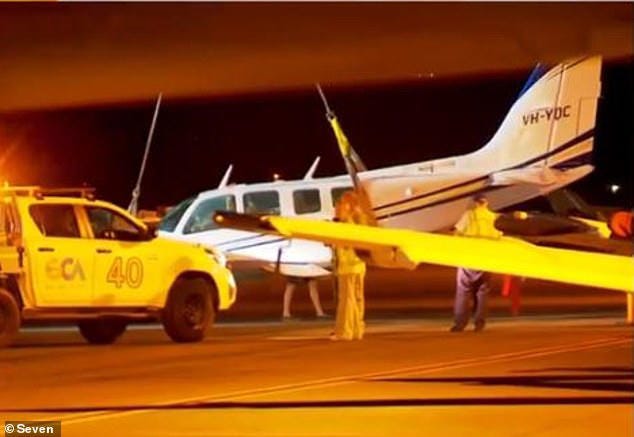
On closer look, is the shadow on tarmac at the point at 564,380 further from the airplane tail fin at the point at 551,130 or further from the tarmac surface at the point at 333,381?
the airplane tail fin at the point at 551,130

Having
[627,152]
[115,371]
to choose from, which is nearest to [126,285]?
[115,371]

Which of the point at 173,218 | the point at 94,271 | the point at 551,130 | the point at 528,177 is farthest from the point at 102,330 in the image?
the point at 551,130

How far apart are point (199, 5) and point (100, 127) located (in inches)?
2371

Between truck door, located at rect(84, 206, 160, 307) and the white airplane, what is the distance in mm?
10833

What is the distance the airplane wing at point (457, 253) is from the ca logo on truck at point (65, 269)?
1062 cm

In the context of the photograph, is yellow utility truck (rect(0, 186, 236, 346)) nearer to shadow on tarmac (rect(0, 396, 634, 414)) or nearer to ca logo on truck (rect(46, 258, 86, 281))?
ca logo on truck (rect(46, 258, 86, 281))

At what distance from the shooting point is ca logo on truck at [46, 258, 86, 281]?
59.8 feet

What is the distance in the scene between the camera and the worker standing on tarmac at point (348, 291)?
18.6m

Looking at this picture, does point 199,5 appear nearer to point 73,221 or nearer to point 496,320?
point 73,221

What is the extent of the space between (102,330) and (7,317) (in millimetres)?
1854

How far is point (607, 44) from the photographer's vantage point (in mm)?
5031

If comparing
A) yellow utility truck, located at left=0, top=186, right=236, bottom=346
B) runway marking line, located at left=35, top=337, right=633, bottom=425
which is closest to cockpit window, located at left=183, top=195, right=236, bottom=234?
yellow utility truck, located at left=0, top=186, right=236, bottom=346

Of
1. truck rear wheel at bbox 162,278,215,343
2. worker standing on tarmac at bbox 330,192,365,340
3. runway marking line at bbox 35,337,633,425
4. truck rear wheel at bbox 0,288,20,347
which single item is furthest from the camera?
truck rear wheel at bbox 162,278,215,343

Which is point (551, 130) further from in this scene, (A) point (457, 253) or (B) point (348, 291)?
(A) point (457, 253)
